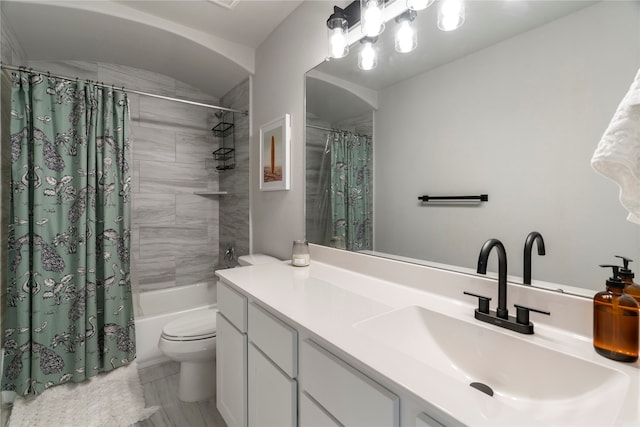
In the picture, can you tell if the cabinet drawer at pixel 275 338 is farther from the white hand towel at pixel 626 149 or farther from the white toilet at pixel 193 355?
the white hand towel at pixel 626 149

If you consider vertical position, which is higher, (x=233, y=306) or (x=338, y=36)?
(x=338, y=36)

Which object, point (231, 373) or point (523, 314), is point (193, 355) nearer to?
point (231, 373)

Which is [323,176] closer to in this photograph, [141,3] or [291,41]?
[291,41]

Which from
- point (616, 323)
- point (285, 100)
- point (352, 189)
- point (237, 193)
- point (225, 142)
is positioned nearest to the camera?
point (616, 323)

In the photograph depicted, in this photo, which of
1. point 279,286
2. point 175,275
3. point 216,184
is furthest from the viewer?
point 216,184

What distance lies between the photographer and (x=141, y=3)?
187cm

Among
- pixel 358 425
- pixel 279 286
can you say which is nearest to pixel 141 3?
pixel 279 286

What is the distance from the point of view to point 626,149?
1.81 ft

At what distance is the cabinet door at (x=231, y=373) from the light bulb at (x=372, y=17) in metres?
1.52

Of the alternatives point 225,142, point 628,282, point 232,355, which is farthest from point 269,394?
point 225,142

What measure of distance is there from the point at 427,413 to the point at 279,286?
822mm

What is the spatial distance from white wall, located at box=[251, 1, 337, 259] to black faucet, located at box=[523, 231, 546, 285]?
1.25 meters

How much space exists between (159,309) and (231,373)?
1641mm

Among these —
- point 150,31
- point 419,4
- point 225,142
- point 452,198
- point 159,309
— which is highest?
point 150,31
